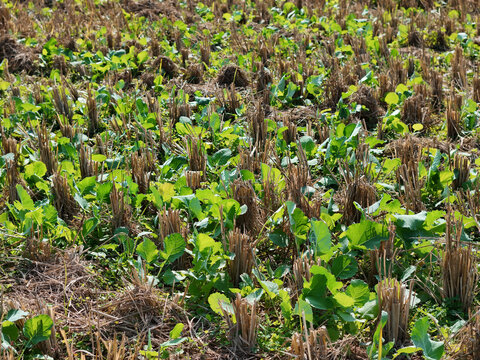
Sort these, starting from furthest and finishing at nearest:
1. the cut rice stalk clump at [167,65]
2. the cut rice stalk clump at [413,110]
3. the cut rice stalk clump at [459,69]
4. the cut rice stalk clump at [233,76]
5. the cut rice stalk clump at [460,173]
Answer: the cut rice stalk clump at [167,65] → the cut rice stalk clump at [233,76] → the cut rice stalk clump at [459,69] → the cut rice stalk clump at [413,110] → the cut rice stalk clump at [460,173]

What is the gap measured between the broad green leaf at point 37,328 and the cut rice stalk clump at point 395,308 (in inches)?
46.4

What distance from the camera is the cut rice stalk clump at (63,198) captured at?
2883mm

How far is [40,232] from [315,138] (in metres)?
1.89

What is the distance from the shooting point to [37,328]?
78.0 inches

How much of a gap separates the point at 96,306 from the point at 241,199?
842 mm

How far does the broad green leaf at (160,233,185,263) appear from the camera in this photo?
93.5 inches

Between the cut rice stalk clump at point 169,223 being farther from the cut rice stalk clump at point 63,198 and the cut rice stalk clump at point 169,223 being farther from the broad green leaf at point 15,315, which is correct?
the broad green leaf at point 15,315

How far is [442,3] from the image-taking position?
6.54 m

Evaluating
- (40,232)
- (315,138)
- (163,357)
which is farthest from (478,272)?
(40,232)

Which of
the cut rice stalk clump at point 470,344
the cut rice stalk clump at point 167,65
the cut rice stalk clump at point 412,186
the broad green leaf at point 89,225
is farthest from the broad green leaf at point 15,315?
the cut rice stalk clump at point 167,65

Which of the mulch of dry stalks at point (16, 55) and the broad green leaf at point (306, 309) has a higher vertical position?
the mulch of dry stalks at point (16, 55)

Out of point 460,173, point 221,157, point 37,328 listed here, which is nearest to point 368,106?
point 460,173

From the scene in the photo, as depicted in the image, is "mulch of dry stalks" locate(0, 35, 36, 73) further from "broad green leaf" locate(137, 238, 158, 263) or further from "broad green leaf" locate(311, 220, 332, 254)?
"broad green leaf" locate(311, 220, 332, 254)

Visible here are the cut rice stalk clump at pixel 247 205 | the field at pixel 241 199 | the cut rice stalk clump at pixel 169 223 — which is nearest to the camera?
the field at pixel 241 199
